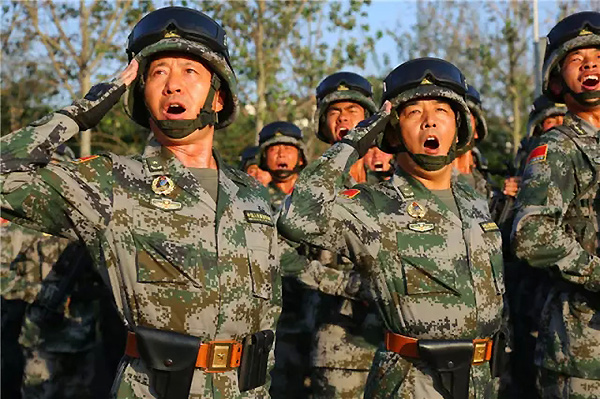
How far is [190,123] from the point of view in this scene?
3.91 m

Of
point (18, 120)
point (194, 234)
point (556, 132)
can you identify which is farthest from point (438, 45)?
point (194, 234)

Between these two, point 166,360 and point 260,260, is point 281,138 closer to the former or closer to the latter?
point 260,260

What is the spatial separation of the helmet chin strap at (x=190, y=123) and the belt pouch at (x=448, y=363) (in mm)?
1515

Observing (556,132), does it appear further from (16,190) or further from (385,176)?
(16,190)

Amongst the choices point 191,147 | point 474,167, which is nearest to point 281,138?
point 474,167

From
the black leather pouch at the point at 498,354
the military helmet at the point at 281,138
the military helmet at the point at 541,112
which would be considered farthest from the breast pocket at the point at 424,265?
the military helmet at the point at 541,112

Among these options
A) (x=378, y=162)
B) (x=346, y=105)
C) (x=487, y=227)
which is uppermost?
(x=346, y=105)

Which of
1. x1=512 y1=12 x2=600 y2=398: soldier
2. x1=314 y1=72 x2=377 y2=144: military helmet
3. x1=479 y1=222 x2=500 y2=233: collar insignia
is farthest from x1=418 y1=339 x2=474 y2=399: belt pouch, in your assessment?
x1=314 y1=72 x2=377 y2=144: military helmet

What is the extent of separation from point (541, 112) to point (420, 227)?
4.83m

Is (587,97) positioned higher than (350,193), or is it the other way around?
(587,97)

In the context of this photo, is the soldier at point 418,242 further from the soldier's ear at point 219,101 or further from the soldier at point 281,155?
the soldier at point 281,155

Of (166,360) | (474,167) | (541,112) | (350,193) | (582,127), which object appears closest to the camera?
(166,360)

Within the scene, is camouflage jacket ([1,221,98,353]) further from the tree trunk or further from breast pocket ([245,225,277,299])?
the tree trunk

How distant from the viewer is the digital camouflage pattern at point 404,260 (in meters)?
4.09
